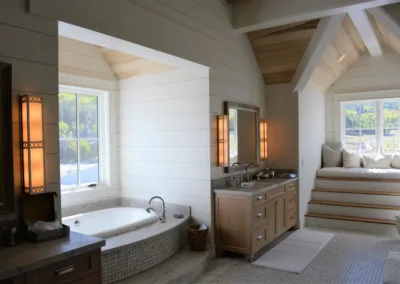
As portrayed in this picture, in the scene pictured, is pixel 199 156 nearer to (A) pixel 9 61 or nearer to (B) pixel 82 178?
(B) pixel 82 178

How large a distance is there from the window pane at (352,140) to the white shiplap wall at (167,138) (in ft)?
12.2

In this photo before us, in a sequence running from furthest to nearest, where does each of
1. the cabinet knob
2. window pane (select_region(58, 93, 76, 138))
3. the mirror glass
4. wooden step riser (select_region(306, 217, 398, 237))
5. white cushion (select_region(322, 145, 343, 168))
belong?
1. white cushion (select_region(322, 145, 343, 168))
2. wooden step riser (select_region(306, 217, 398, 237))
3. the mirror glass
4. window pane (select_region(58, 93, 76, 138))
5. the cabinet knob

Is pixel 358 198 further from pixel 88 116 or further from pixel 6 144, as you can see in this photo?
pixel 6 144

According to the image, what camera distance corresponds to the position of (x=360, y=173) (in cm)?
555

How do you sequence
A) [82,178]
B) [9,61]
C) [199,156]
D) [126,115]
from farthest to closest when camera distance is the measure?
[126,115]
[82,178]
[199,156]
[9,61]

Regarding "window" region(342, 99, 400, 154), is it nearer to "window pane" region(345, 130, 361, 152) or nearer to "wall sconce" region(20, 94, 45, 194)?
"window pane" region(345, 130, 361, 152)

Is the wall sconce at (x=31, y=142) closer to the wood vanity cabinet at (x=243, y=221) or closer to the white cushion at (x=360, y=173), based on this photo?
the wood vanity cabinet at (x=243, y=221)

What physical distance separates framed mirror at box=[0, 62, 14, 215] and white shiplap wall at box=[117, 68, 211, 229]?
2143 millimetres

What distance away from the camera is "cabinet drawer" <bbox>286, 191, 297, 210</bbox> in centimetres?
473

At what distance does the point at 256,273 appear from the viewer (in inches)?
136

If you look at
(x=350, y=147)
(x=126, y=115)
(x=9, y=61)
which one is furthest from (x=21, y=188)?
(x=350, y=147)

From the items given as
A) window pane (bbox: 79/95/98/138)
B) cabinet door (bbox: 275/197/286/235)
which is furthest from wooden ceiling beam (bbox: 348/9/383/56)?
window pane (bbox: 79/95/98/138)

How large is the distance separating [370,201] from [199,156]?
3.10 meters

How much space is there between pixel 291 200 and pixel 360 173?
1514 millimetres
